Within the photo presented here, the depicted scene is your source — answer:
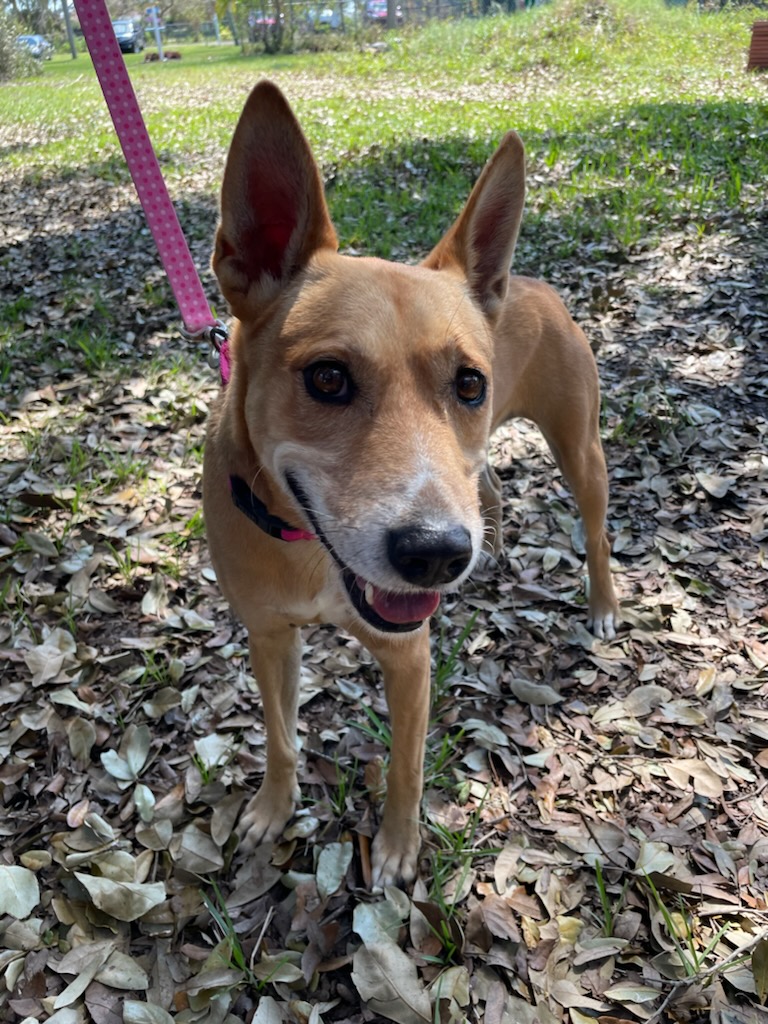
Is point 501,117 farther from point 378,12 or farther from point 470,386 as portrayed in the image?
point 378,12

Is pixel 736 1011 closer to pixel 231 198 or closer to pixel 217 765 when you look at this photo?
pixel 217 765

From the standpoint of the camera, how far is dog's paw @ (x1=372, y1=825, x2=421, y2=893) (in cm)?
252

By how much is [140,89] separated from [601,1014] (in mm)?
24311

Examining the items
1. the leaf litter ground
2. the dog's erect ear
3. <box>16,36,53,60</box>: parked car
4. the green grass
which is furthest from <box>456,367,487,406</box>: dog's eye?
<box>16,36,53,60</box>: parked car

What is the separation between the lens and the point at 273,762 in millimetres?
2678

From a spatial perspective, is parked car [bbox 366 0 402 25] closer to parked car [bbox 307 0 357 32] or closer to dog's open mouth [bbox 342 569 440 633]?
parked car [bbox 307 0 357 32]

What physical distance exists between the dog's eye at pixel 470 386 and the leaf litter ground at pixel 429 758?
1.30 m

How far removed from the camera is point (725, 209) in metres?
7.36

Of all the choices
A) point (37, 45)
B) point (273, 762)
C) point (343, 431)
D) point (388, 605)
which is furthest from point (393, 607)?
point (37, 45)

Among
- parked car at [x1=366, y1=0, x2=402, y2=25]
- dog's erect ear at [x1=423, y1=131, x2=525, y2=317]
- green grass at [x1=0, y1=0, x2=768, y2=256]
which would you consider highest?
parked car at [x1=366, y1=0, x2=402, y2=25]

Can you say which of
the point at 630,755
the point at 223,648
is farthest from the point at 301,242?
the point at 630,755

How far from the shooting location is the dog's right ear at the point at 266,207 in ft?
6.66

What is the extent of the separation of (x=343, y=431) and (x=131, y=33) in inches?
1386

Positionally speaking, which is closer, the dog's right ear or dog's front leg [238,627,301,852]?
the dog's right ear
